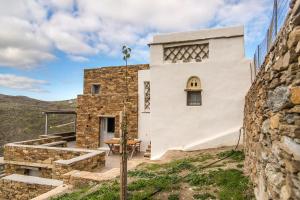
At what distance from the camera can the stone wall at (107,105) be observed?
1555 cm

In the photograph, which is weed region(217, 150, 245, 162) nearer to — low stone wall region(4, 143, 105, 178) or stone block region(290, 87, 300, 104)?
low stone wall region(4, 143, 105, 178)

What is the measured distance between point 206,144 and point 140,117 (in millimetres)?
5729

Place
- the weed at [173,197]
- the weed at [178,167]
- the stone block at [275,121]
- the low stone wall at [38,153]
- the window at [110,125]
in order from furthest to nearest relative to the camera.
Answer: the window at [110,125], the low stone wall at [38,153], the weed at [178,167], the weed at [173,197], the stone block at [275,121]

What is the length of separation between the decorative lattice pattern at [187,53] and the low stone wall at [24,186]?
651 centimetres

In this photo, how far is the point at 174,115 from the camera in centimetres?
1095

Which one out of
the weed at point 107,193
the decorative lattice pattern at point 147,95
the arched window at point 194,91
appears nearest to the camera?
the weed at point 107,193

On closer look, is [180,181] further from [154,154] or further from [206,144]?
[154,154]

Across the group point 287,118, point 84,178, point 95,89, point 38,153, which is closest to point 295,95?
point 287,118

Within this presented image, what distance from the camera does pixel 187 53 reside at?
435 inches

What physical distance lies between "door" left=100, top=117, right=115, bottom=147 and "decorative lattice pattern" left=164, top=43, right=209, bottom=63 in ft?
22.1

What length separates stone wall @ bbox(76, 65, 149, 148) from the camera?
15.5 metres

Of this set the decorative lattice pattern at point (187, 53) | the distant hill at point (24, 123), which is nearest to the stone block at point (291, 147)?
the decorative lattice pattern at point (187, 53)

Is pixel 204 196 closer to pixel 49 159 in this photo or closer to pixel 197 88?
pixel 197 88

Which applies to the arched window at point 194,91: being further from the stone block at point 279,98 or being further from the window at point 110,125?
the stone block at point 279,98
